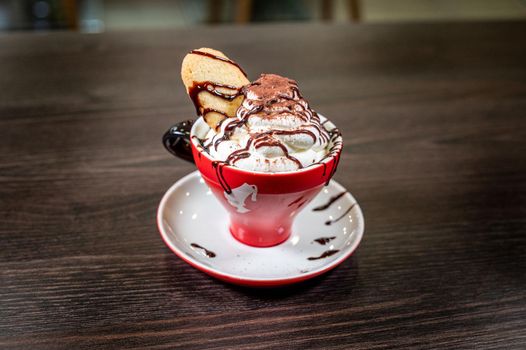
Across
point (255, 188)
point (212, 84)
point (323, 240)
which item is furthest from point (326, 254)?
point (212, 84)

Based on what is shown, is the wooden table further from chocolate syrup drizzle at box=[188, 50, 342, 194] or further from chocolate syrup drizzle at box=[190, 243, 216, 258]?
chocolate syrup drizzle at box=[188, 50, 342, 194]

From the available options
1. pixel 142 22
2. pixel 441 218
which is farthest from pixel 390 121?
pixel 142 22

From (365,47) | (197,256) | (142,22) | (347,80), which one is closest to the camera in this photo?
(197,256)

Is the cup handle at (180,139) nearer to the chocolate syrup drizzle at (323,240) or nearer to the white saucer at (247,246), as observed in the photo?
the white saucer at (247,246)

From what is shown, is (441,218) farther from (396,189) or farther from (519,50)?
(519,50)

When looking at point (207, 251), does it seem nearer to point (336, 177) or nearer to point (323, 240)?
point (323, 240)

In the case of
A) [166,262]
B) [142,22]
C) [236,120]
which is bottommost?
[142,22]

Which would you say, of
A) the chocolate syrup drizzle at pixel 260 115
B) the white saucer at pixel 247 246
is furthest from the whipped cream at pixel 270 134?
the white saucer at pixel 247 246
